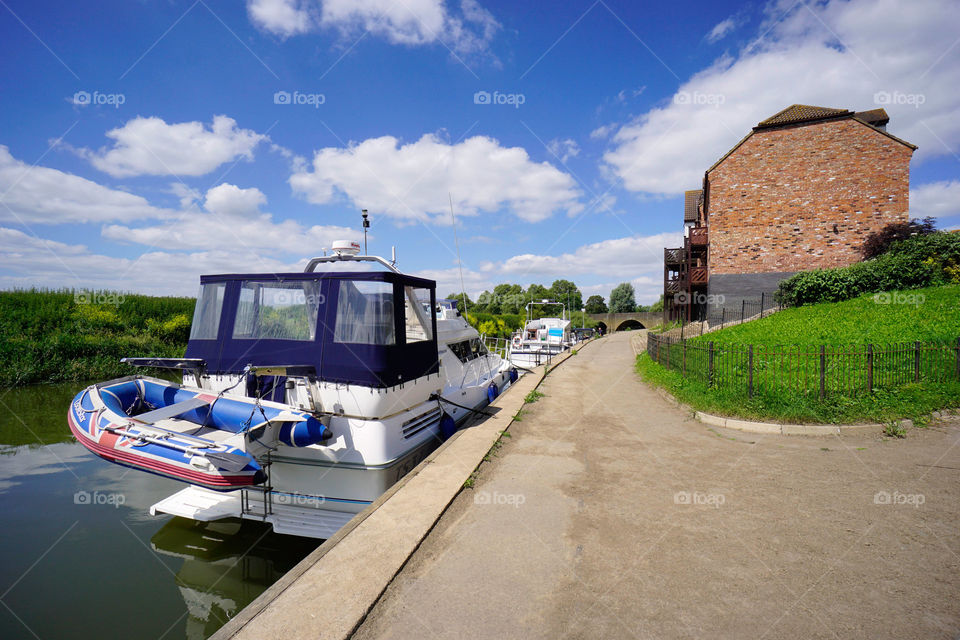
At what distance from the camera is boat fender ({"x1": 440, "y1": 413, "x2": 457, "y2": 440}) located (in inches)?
311

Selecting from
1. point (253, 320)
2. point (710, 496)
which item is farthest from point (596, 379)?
point (253, 320)

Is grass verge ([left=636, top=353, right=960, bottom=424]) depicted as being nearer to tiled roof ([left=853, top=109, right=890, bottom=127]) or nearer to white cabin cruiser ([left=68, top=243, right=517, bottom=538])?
white cabin cruiser ([left=68, top=243, right=517, bottom=538])

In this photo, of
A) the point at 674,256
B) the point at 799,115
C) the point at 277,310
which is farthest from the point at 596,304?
the point at 277,310

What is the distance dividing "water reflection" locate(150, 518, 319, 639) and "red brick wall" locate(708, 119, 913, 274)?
25679 mm

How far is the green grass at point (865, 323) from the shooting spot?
1137cm

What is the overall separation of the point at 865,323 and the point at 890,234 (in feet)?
38.2

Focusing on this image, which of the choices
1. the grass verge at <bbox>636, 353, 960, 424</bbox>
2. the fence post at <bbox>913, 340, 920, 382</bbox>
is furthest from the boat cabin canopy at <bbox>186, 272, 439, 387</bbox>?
the fence post at <bbox>913, 340, 920, 382</bbox>

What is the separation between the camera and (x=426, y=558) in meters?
3.68

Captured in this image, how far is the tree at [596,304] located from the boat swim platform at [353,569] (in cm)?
9753

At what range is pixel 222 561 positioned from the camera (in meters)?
5.66

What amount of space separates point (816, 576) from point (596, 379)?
1148 centimetres

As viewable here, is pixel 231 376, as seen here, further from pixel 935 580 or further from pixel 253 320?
pixel 935 580

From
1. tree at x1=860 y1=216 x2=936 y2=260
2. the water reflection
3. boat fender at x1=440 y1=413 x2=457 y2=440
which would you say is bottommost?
the water reflection

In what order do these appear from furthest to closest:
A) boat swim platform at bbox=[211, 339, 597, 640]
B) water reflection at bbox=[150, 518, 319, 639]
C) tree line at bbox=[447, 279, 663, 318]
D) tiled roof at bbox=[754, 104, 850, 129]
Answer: tree line at bbox=[447, 279, 663, 318] < tiled roof at bbox=[754, 104, 850, 129] < water reflection at bbox=[150, 518, 319, 639] < boat swim platform at bbox=[211, 339, 597, 640]
